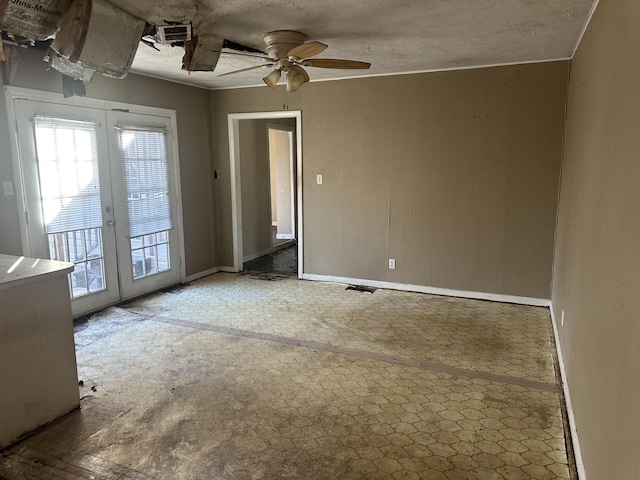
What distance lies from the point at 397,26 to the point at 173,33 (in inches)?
62.1

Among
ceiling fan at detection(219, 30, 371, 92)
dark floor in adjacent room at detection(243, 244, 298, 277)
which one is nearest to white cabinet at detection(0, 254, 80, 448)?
ceiling fan at detection(219, 30, 371, 92)

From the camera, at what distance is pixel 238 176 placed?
5996 millimetres

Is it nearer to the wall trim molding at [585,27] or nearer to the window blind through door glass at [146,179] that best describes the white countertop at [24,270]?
the window blind through door glass at [146,179]

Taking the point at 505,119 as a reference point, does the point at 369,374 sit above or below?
below

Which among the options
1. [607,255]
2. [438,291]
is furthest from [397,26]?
[438,291]

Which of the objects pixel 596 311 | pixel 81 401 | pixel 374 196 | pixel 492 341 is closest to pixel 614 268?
pixel 596 311

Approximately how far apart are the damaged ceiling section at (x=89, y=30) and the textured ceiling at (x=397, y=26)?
82 millimetres

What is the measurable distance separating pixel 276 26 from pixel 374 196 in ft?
7.93

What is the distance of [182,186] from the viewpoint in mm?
5469

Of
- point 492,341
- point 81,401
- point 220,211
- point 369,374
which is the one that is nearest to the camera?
point 81,401

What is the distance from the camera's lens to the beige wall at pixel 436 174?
4398 mm

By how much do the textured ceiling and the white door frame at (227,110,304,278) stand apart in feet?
3.87

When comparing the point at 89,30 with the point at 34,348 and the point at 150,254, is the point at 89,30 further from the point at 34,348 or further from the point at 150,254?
the point at 150,254

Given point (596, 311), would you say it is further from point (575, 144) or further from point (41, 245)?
point (41, 245)
